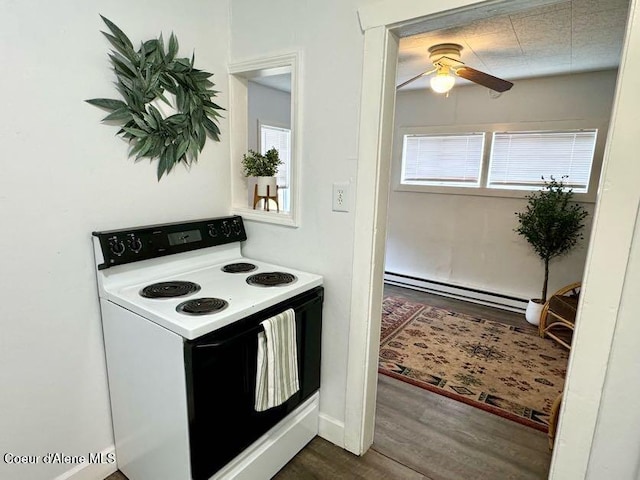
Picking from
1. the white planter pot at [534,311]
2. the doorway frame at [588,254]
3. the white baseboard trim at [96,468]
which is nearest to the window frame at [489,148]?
the white planter pot at [534,311]

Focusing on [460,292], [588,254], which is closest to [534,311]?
[460,292]

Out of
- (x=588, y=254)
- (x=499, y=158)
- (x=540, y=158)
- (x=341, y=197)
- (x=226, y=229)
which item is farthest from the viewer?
(x=499, y=158)

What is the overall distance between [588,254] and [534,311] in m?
2.69

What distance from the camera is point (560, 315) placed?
9.59 feet

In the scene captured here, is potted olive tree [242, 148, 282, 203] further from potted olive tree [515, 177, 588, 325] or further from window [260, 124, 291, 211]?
potted olive tree [515, 177, 588, 325]

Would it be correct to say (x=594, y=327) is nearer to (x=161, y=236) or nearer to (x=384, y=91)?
(x=384, y=91)

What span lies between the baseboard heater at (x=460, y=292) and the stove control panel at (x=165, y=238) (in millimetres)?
2948

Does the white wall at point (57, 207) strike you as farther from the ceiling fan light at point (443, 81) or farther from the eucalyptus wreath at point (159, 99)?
the ceiling fan light at point (443, 81)

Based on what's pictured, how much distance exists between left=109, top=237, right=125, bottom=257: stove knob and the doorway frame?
1.03 metres

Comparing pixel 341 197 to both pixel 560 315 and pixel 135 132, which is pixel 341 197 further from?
pixel 560 315

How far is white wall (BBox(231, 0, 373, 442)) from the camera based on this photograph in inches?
64.2

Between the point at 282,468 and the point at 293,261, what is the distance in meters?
1.02

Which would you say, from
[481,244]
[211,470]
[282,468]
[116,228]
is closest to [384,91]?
[116,228]

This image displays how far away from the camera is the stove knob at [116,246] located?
5.02 feet
